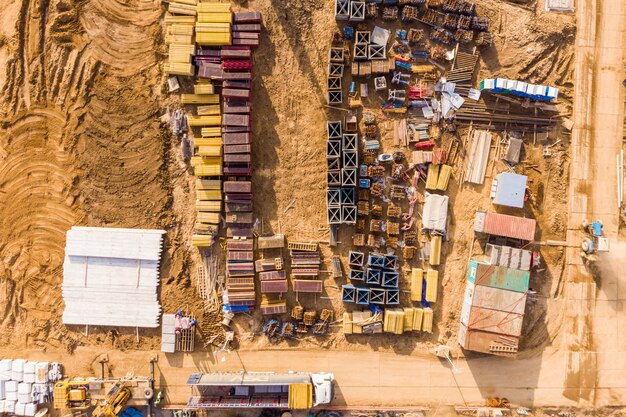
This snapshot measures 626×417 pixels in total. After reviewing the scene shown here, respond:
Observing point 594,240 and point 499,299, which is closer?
point 499,299

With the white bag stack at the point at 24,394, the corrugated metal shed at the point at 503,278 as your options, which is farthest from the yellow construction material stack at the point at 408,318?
the white bag stack at the point at 24,394

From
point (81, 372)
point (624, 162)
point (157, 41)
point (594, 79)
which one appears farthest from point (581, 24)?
point (81, 372)

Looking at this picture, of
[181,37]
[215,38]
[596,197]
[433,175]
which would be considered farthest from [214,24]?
[596,197]

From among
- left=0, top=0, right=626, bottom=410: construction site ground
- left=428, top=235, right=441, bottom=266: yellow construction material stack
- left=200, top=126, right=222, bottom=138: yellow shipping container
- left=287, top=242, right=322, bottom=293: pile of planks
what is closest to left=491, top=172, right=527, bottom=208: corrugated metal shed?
left=0, top=0, right=626, bottom=410: construction site ground

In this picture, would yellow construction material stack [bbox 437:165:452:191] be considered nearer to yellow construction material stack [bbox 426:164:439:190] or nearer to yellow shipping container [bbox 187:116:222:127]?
yellow construction material stack [bbox 426:164:439:190]

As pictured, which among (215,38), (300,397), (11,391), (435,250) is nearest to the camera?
(300,397)

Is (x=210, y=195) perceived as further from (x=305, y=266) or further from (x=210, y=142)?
(x=305, y=266)

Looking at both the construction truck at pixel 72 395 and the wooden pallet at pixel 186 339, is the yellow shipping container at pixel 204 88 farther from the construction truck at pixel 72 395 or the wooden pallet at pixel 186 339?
the construction truck at pixel 72 395
